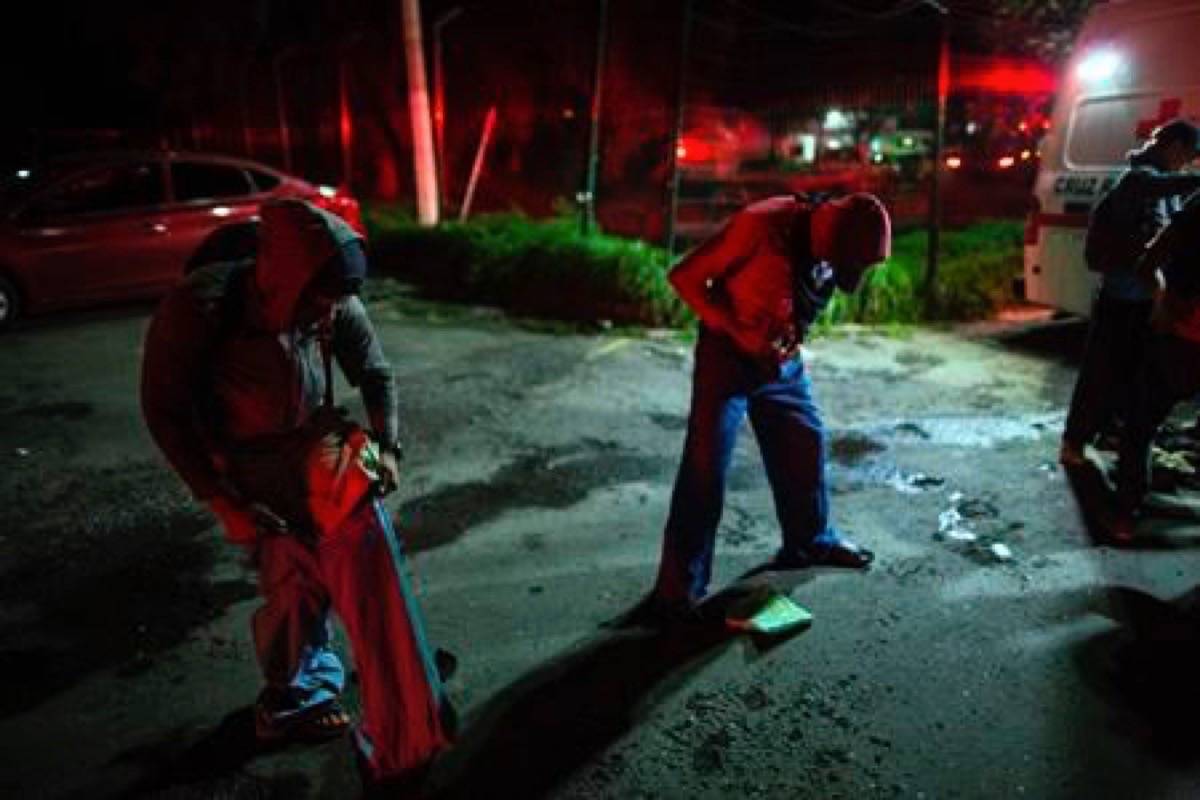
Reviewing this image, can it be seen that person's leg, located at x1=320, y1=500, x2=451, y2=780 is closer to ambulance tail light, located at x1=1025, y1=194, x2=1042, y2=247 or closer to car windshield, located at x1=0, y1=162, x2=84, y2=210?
ambulance tail light, located at x1=1025, y1=194, x2=1042, y2=247

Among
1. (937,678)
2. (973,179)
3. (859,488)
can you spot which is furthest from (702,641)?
(973,179)

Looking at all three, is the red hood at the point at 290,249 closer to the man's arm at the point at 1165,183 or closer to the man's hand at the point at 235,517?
the man's hand at the point at 235,517

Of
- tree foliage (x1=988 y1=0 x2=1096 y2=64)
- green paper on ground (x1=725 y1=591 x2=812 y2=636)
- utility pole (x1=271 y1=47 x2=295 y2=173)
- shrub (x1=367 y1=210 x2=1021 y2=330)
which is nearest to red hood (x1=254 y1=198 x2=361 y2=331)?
green paper on ground (x1=725 y1=591 x2=812 y2=636)

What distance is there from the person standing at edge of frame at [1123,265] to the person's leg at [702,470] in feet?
7.19

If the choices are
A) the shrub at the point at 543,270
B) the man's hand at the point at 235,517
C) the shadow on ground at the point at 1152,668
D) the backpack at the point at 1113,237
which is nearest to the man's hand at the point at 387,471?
the man's hand at the point at 235,517

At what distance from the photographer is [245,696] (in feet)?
10.6

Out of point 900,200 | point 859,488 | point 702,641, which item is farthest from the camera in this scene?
point 900,200

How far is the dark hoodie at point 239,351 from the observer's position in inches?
90.8

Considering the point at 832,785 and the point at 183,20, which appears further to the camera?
the point at 183,20

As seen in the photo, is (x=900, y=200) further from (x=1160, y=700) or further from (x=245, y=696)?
(x=245, y=696)

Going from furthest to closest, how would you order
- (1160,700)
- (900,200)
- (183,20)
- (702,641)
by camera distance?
(183,20), (900,200), (702,641), (1160,700)

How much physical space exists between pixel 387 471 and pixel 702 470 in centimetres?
137

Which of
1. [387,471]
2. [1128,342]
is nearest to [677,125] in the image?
[1128,342]

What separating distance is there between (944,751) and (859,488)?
222 cm
